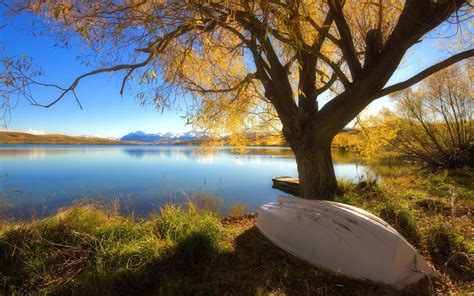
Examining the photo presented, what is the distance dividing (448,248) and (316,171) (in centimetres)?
234

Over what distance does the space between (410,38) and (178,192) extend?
10.6m

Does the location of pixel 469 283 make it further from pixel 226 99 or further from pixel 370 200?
pixel 226 99

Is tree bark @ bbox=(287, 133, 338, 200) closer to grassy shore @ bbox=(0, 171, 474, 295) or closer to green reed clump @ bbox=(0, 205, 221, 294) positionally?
grassy shore @ bbox=(0, 171, 474, 295)

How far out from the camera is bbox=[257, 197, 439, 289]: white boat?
276cm

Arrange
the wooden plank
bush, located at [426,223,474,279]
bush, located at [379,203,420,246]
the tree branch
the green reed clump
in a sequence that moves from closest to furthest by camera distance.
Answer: the green reed clump, bush, located at [426,223,474,279], the tree branch, bush, located at [379,203,420,246], the wooden plank

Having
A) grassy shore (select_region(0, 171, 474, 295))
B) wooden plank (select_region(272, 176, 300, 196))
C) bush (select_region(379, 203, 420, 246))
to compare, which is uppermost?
bush (select_region(379, 203, 420, 246))

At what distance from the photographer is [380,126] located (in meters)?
8.48

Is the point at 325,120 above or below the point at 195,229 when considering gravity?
above

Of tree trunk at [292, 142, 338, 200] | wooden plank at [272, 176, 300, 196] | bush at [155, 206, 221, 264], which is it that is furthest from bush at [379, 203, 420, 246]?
wooden plank at [272, 176, 300, 196]

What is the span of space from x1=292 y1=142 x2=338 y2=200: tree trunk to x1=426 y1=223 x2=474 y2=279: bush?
Result: 73.8 inches

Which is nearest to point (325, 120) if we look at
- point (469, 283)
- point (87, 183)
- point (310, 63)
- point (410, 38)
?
point (310, 63)

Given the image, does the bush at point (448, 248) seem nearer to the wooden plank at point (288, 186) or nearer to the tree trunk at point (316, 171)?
the tree trunk at point (316, 171)

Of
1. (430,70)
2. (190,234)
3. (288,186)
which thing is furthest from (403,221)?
(288,186)

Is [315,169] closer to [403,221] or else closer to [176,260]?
[403,221]
